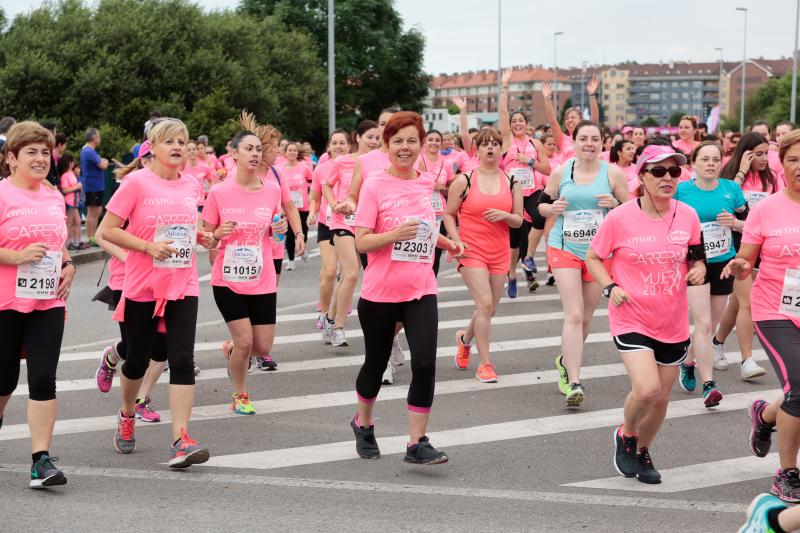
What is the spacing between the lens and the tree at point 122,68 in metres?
34.0

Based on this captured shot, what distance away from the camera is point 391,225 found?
6523 millimetres

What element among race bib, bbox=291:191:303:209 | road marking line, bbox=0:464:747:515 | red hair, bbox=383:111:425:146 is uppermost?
red hair, bbox=383:111:425:146

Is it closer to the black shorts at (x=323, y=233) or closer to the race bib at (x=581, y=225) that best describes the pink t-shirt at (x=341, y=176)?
the black shorts at (x=323, y=233)

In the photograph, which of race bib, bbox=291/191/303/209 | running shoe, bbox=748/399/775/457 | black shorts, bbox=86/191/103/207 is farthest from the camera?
black shorts, bbox=86/191/103/207

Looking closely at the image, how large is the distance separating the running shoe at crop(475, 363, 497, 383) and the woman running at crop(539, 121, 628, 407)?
66cm

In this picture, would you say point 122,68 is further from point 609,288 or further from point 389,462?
point 609,288

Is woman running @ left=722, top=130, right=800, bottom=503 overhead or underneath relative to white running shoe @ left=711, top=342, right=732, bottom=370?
overhead

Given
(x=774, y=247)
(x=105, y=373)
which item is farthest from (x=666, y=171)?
(x=105, y=373)

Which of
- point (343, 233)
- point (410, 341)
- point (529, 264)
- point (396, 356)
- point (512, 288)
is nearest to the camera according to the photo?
point (410, 341)

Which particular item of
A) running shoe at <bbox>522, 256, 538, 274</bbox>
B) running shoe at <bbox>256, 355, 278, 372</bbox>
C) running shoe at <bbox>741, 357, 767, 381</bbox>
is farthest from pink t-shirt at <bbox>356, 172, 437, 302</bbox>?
running shoe at <bbox>522, 256, 538, 274</bbox>

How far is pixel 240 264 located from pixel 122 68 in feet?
94.1

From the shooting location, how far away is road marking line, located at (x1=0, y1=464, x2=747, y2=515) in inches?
227

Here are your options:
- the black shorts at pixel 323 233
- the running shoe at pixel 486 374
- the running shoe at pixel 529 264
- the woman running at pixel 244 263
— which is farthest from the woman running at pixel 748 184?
the running shoe at pixel 529 264

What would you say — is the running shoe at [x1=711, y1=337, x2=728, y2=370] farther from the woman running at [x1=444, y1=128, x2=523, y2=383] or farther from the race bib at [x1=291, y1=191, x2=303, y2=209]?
the race bib at [x1=291, y1=191, x2=303, y2=209]
